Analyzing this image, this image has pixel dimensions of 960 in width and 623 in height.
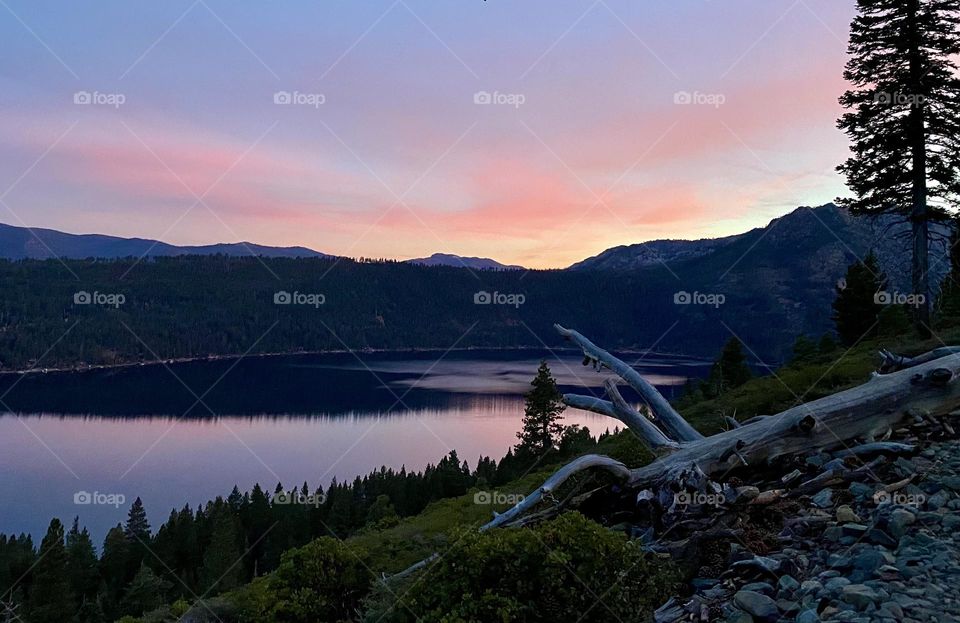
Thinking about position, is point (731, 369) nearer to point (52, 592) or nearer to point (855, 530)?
point (855, 530)

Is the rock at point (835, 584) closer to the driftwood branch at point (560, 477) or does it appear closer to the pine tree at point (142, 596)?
the driftwood branch at point (560, 477)

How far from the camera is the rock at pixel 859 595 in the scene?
4707 millimetres

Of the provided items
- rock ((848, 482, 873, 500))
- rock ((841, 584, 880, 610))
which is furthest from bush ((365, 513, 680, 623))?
rock ((848, 482, 873, 500))

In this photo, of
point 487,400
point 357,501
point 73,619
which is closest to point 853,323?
point 357,501

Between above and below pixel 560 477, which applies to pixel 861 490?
above

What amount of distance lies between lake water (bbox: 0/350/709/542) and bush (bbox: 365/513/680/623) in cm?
7084

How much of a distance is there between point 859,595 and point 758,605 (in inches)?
30.1

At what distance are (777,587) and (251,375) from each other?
211 metres

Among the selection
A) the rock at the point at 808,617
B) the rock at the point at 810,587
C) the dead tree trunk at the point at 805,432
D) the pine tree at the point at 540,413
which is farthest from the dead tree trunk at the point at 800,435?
the pine tree at the point at 540,413

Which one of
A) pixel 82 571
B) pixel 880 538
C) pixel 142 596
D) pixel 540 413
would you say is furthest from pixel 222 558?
pixel 880 538

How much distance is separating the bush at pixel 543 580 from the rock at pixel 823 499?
2.38m

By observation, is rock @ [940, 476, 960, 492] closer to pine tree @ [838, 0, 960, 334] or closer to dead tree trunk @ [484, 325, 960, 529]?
dead tree trunk @ [484, 325, 960, 529]

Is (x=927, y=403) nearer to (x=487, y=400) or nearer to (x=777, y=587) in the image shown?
(x=777, y=587)

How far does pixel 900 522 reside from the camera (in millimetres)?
6004
